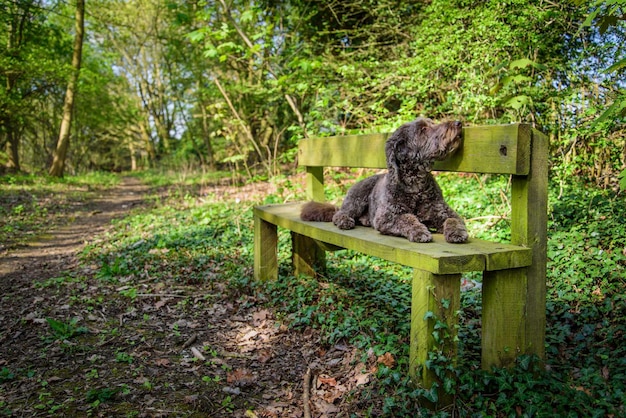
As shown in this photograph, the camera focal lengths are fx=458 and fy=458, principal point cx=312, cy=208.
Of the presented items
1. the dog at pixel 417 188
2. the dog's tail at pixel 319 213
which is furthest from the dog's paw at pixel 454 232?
the dog's tail at pixel 319 213

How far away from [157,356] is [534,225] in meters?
2.78

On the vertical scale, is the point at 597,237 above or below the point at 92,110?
below

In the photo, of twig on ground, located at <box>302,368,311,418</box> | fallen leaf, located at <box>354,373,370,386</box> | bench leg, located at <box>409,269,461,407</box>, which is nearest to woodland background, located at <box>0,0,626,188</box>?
bench leg, located at <box>409,269,461,407</box>

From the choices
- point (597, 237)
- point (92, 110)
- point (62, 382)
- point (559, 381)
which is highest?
point (92, 110)

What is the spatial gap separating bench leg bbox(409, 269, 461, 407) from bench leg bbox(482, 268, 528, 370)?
22cm

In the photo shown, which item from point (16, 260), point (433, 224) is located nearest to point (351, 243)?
point (433, 224)

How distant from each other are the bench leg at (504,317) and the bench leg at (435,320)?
225 millimetres

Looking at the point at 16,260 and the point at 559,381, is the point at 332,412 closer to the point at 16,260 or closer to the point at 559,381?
the point at 559,381

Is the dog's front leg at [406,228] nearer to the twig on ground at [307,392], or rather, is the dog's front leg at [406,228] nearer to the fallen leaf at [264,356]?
the twig on ground at [307,392]

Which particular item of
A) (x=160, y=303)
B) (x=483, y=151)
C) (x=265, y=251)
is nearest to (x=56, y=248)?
(x=160, y=303)

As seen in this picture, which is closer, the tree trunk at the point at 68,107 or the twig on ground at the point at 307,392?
the twig on ground at the point at 307,392

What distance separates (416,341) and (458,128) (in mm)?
1298

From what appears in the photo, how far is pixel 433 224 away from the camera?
3.16 metres

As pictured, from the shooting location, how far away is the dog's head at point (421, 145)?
111 inches
